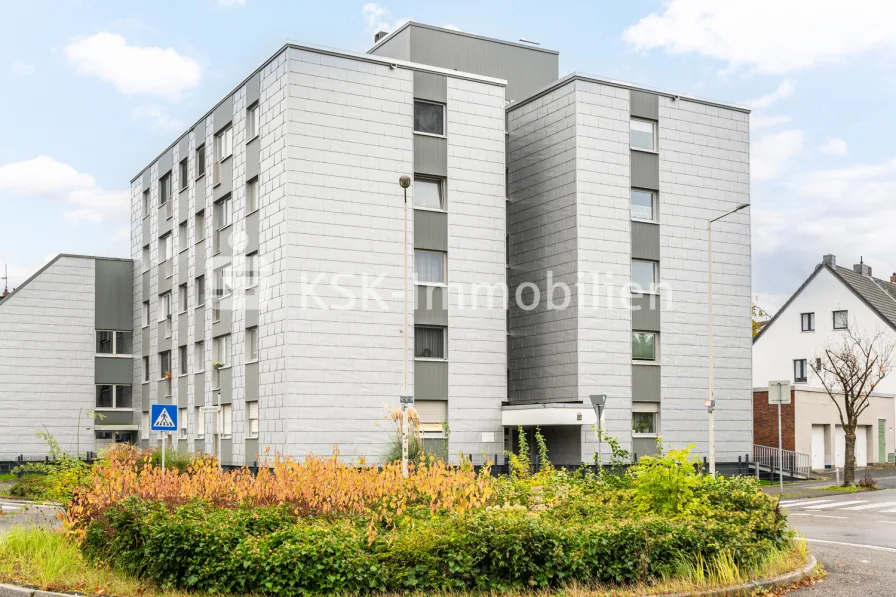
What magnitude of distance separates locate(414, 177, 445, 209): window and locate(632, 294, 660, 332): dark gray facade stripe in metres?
8.21

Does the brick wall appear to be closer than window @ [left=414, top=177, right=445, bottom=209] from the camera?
No

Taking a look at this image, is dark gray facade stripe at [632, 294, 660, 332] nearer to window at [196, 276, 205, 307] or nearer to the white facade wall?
window at [196, 276, 205, 307]

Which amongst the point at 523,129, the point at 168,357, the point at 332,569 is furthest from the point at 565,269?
the point at 332,569

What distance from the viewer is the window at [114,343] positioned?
52312 mm

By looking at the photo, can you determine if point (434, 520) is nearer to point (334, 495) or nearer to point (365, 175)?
point (334, 495)

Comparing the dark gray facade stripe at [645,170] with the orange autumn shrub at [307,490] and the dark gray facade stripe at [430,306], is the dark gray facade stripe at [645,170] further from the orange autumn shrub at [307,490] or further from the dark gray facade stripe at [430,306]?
the orange autumn shrub at [307,490]

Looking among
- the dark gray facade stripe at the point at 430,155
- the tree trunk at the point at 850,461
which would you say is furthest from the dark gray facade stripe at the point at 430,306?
the tree trunk at the point at 850,461

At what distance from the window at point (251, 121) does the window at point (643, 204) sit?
14.6 m

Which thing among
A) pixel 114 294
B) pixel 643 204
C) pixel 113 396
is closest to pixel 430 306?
pixel 643 204

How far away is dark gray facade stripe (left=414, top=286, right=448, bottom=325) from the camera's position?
118ft

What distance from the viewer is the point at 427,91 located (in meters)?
37.0

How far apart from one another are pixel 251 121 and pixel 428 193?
753cm

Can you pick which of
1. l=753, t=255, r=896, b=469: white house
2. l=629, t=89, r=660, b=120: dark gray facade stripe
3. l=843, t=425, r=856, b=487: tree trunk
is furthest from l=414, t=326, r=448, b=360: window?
Answer: l=753, t=255, r=896, b=469: white house

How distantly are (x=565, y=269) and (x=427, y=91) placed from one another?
8296mm
